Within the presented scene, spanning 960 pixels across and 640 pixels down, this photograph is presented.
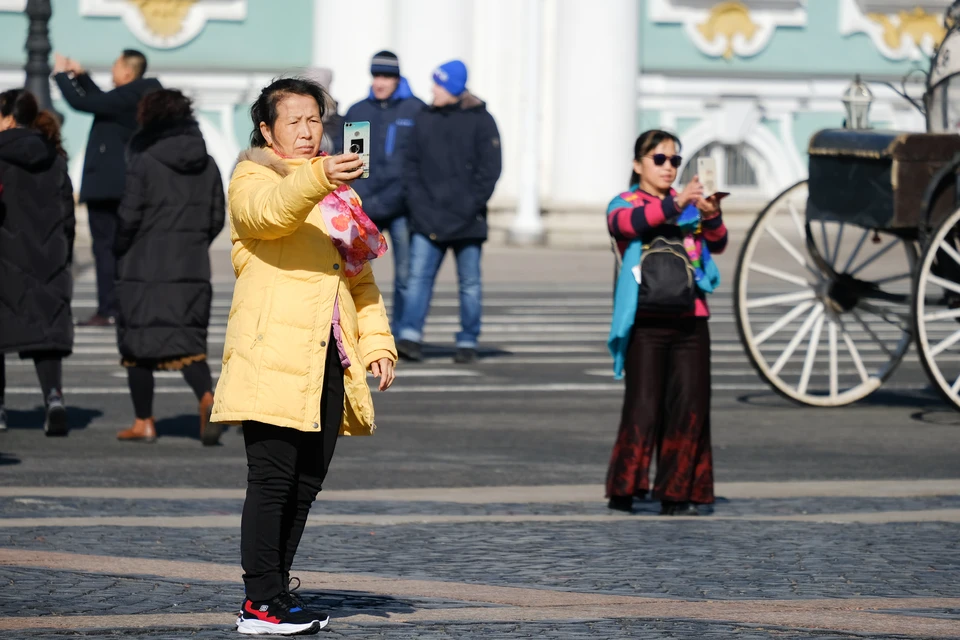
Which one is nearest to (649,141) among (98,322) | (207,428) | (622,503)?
(622,503)

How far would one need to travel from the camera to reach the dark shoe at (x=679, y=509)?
25.1ft

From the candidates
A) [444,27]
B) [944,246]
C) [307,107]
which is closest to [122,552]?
[307,107]

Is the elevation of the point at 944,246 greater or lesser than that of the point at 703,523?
greater

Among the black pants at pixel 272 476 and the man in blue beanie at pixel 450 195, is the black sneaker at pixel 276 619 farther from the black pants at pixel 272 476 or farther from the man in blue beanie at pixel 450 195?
the man in blue beanie at pixel 450 195

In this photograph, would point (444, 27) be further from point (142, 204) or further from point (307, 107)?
point (307, 107)

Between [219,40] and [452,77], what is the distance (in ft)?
42.0

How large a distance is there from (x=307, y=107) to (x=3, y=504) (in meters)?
2.94

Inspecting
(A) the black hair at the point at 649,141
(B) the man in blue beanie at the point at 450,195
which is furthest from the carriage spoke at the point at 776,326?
(A) the black hair at the point at 649,141

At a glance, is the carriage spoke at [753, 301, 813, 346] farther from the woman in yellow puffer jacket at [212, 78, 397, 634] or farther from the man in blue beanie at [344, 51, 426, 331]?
the woman in yellow puffer jacket at [212, 78, 397, 634]

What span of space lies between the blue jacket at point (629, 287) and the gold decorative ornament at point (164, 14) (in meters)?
18.2

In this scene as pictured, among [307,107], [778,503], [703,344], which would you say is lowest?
[778,503]

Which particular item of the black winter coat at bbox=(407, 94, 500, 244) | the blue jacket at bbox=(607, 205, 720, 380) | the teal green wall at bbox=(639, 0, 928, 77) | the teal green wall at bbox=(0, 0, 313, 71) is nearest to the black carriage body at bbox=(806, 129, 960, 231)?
the blue jacket at bbox=(607, 205, 720, 380)

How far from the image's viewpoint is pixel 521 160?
24672 mm

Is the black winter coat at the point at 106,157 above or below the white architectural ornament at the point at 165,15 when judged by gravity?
below
